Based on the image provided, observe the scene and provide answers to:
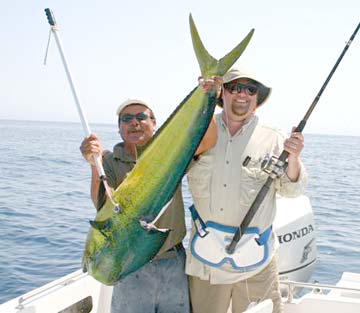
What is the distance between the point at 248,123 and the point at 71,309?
1.98 m

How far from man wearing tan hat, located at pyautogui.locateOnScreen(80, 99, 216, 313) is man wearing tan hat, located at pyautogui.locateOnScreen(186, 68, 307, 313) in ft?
0.56

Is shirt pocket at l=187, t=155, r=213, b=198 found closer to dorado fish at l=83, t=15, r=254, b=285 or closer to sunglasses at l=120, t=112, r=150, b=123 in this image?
sunglasses at l=120, t=112, r=150, b=123

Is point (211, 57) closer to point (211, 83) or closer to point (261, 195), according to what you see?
point (211, 83)

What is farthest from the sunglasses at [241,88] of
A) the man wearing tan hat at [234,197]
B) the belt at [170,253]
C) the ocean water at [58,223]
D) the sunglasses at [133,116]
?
the ocean water at [58,223]

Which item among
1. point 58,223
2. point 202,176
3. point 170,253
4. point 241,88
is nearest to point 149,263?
point 170,253

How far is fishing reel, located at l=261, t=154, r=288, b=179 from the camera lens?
128 inches

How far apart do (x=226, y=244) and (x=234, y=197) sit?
0.98ft

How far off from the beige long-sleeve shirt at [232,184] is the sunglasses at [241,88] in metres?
0.22

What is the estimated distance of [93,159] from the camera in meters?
2.66

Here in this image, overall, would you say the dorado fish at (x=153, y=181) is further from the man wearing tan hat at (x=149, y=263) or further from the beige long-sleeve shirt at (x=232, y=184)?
the beige long-sleeve shirt at (x=232, y=184)

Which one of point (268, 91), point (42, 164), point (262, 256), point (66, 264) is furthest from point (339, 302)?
point (42, 164)

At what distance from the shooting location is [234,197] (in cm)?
339

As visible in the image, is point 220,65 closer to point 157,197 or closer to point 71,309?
point 157,197

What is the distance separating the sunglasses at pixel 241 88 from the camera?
3330 mm
